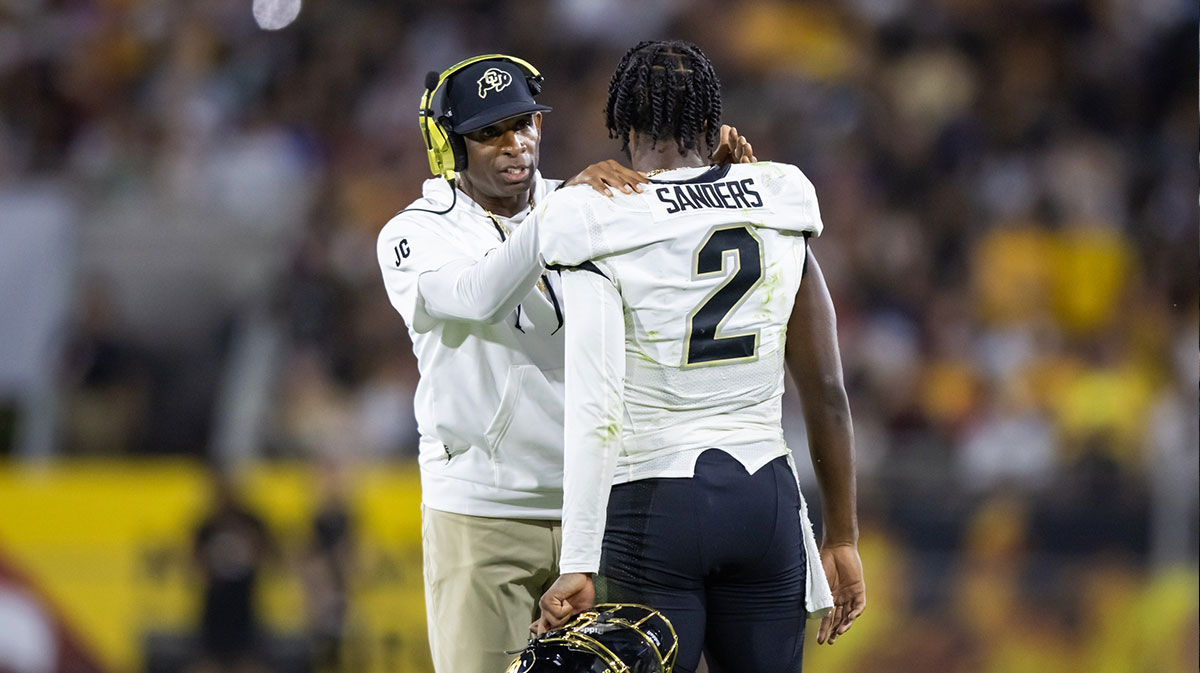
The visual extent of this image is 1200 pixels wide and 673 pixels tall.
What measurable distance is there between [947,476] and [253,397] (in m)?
3.25

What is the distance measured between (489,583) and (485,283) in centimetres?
76

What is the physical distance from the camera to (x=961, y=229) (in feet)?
27.1

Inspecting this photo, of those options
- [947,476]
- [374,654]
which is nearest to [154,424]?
[374,654]

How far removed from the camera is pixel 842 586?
272cm

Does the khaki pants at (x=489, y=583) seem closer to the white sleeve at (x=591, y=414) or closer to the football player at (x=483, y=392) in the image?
the football player at (x=483, y=392)

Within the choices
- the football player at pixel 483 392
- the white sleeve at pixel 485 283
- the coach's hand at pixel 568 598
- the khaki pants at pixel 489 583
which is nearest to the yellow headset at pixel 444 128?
the football player at pixel 483 392

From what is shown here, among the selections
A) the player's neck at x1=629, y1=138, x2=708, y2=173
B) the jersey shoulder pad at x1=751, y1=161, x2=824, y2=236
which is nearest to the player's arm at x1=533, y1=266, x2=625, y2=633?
the player's neck at x1=629, y1=138, x2=708, y2=173

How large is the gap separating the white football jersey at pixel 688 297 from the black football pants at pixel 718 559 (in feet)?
0.13

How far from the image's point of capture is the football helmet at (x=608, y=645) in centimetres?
236

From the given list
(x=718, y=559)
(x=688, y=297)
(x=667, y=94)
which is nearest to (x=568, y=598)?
(x=718, y=559)

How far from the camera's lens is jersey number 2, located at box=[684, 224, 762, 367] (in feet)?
8.09

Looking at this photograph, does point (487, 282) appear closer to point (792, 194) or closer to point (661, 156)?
point (661, 156)

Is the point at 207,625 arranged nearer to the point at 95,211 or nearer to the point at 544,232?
the point at 95,211

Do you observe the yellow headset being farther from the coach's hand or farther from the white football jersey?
the coach's hand
